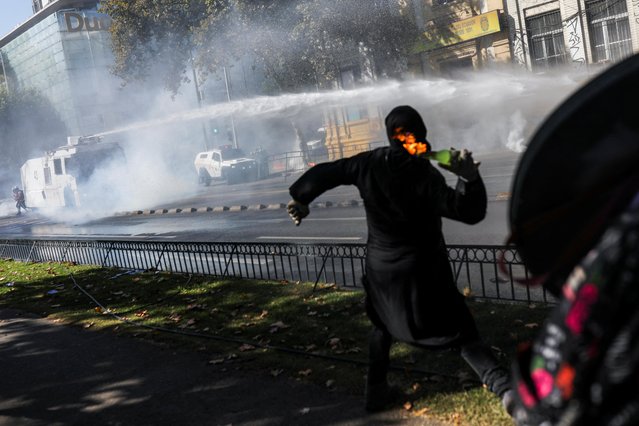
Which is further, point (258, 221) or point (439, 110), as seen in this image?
point (439, 110)

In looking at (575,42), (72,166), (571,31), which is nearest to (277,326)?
(575,42)

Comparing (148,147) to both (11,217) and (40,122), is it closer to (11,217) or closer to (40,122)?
(11,217)

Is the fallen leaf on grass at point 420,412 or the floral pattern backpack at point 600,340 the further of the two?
the fallen leaf on grass at point 420,412

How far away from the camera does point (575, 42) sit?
82.6ft

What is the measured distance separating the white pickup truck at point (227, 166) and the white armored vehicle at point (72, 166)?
282 inches

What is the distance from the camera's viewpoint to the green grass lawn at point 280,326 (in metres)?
4.80

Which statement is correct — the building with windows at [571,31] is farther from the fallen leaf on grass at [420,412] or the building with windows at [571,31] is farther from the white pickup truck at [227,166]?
the fallen leaf on grass at [420,412]

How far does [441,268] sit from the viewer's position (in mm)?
4066

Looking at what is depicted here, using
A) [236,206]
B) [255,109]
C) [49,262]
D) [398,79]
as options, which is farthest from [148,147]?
[49,262]

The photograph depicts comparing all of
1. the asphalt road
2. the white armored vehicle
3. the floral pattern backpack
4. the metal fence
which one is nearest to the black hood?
the metal fence

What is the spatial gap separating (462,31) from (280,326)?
24.6m

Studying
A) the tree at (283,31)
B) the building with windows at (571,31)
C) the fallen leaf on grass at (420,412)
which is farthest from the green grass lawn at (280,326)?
the tree at (283,31)

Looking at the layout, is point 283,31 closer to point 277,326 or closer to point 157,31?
point 157,31

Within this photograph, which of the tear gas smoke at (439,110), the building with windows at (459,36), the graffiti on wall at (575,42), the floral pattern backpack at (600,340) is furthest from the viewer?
the building with windows at (459,36)
